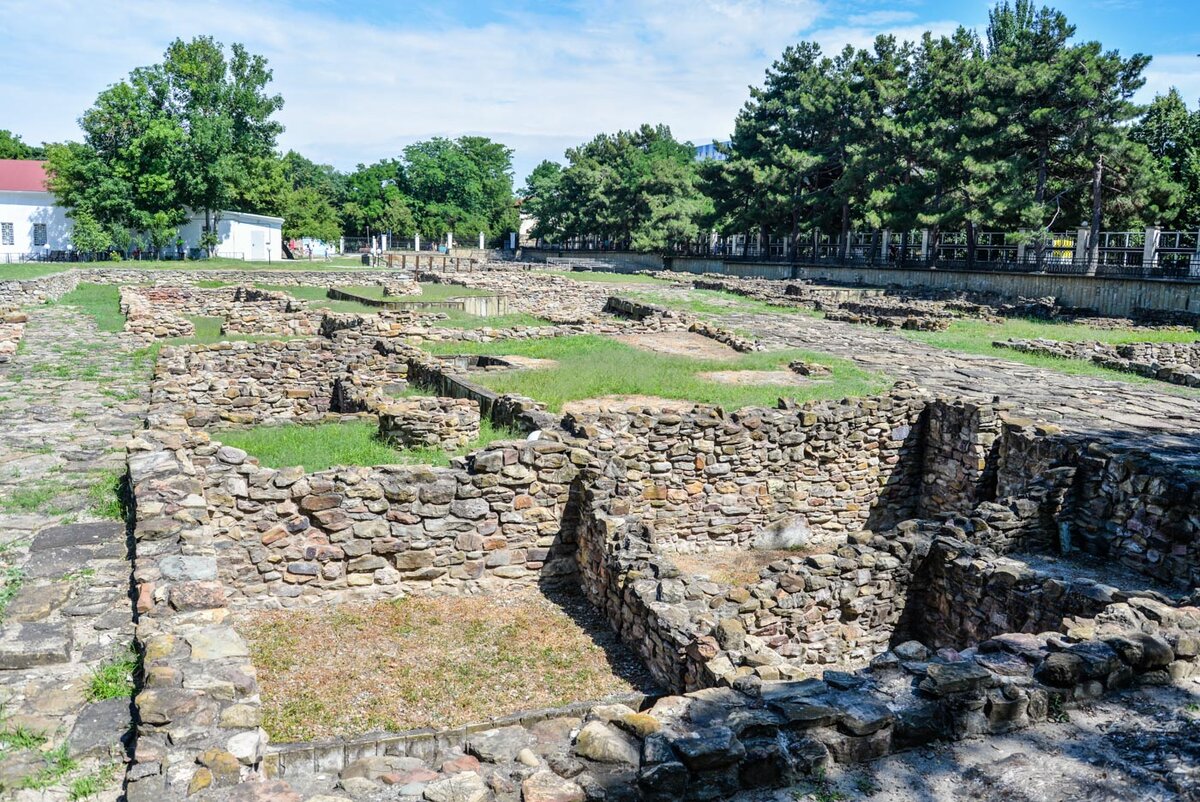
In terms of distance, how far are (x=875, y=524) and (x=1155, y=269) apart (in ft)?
78.3

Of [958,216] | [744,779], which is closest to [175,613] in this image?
[744,779]

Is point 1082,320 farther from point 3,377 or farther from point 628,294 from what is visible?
point 3,377

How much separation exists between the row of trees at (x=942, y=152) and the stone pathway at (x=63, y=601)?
3378 centimetres

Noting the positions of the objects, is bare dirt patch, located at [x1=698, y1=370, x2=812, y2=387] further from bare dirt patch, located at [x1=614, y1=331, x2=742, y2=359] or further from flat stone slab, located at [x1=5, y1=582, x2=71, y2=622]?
flat stone slab, located at [x1=5, y1=582, x2=71, y2=622]

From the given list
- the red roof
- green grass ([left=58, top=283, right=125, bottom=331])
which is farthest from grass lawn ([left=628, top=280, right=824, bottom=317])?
the red roof

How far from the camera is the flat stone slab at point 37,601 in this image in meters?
5.08

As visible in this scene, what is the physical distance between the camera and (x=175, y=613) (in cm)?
488

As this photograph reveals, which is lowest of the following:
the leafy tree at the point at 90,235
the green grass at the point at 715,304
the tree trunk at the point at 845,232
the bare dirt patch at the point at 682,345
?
the bare dirt patch at the point at 682,345

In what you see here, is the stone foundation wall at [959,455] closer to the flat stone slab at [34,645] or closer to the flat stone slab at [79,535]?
the flat stone slab at [79,535]

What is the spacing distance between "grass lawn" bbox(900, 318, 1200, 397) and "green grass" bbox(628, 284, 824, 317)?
594 centimetres

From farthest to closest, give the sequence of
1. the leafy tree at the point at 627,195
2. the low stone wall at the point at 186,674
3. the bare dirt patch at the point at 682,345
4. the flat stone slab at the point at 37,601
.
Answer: the leafy tree at the point at 627,195
the bare dirt patch at the point at 682,345
the flat stone slab at the point at 37,601
the low stone wall at the point at 186,674

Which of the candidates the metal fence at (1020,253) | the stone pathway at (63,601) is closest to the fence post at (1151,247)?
the metal fence at (1020,253)

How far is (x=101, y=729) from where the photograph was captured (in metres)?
4.07

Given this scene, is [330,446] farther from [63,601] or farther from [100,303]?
[100,303]
